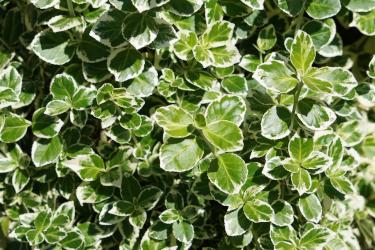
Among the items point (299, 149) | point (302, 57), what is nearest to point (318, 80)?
point (302, 57)

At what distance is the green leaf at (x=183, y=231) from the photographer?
151cm

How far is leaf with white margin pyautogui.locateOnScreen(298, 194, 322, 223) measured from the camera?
149 cm

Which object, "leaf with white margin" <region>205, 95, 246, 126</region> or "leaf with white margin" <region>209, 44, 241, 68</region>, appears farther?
"leaf with white margin" <region>209, 44, 241, 68</region>

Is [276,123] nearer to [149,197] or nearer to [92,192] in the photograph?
[149,197]

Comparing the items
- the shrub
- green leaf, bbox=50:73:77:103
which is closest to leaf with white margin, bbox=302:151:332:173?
the shrub

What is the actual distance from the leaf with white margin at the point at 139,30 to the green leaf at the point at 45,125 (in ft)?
1.02

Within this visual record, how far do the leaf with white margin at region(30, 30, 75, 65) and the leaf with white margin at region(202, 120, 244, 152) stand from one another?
17.3 inches

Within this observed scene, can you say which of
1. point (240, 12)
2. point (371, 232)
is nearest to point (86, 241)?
point (240, 12)

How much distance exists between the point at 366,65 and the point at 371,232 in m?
0.52

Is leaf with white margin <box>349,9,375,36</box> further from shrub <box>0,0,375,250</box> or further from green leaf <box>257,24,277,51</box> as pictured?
green leaf <box>257,24,277,51</box>

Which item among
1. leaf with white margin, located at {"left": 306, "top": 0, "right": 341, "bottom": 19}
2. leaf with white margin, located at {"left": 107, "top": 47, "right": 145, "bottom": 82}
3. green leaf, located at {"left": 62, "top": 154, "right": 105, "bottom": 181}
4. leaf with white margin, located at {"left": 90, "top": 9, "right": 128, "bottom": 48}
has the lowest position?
green leaf, located at {"left": 62, "top": 154, "right": 105, "bottom": 181}

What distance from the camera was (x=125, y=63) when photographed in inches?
59.2

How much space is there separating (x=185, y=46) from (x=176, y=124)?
26cm

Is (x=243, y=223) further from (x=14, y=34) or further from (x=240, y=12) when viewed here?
(x=14, y=34)
